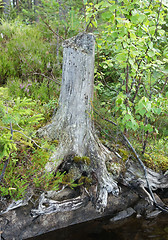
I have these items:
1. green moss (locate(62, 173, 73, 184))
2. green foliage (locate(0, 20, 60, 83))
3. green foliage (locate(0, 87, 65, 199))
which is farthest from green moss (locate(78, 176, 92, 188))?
green foliage (locate(0, 20, 60, 83))

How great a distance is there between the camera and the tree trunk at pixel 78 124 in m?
3.83

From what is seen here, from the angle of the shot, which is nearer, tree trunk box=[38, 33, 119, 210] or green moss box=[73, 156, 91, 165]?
tree trunk box=[38, 33, 119, 210]

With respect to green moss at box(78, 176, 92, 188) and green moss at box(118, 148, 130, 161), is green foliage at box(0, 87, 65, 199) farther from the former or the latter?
green moss at box(118, 148, 130, 161)

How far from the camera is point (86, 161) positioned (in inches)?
159

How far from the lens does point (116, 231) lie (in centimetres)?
382

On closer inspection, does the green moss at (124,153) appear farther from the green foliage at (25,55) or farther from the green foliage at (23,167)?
the green foliage at (25,55)

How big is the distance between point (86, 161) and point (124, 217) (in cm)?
147

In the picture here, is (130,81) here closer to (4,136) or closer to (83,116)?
(83,116)

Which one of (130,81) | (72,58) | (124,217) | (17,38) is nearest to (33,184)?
(124,217)

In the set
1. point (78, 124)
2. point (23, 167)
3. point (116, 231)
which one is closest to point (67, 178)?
point (23, 167)

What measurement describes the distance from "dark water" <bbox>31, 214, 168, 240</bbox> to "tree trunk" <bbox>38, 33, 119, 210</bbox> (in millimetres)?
593

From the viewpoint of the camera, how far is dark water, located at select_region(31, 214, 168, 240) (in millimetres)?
3641

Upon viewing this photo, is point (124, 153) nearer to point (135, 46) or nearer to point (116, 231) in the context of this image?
point (116, 231)

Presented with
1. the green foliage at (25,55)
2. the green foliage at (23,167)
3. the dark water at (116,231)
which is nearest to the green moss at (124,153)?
the dark water at (116,231)
